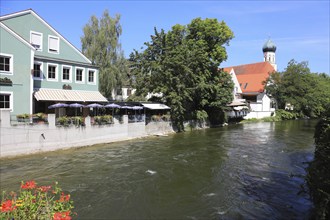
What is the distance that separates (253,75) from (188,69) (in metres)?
46.7

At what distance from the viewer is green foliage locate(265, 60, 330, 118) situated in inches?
2500

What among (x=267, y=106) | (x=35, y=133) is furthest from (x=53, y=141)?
(x=267, y=106)

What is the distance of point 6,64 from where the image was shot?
24.5 meters

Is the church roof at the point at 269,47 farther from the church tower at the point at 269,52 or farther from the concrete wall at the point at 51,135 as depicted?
the concrete wall at the point at 51,135

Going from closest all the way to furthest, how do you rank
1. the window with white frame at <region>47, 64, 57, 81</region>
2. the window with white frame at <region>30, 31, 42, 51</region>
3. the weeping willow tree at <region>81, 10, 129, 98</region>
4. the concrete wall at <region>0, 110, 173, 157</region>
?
the concrete wall at <region>0, 110, 173, 157</region> < the window with white frame at <region>30, 31, 42, 51</region> < the window with white frame at <region>47, 64, 57, 81</region> < the weeping willow tree at <region>81, 10, 129, 98</region>

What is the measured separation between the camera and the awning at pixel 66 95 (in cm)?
2753

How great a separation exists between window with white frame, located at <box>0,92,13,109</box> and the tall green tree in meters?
17.6

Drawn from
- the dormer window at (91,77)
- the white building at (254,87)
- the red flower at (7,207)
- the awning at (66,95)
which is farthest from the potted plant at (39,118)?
the white building at (254,87)

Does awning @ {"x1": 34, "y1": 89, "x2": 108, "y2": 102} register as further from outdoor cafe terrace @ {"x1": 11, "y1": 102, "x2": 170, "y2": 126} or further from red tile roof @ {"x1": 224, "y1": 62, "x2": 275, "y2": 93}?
red tile roof @ {"x1": 224, "y1": 62, "x2": 275, "y2": 93}

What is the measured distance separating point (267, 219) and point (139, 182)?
7253 mm

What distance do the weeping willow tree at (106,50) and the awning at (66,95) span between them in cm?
756

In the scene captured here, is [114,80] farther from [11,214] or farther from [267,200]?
[11,214]

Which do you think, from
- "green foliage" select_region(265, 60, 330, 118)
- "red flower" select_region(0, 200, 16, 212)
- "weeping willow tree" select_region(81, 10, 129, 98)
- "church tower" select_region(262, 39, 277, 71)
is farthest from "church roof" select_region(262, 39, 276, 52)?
"red flower" select_region(0, 200, 16, 212)

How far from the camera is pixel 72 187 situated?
1495cm
